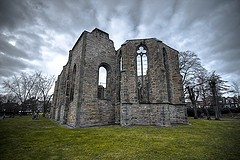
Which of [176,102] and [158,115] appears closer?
[158,115]

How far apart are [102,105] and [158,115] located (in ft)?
17.1

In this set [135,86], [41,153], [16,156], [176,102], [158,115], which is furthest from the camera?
[176,102]

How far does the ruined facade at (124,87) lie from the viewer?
1066 cm

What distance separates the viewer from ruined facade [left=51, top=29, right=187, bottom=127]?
35.0 ft

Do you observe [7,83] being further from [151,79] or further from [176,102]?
[176,102]

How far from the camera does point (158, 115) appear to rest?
34.1ft

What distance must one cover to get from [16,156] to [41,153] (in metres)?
0.67

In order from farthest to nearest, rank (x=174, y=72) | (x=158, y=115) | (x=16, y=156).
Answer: (x=174, y=72), (x=158, y=115), (x=16, y=156)

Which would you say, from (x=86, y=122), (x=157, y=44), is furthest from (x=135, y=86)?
(x=86, y=122)

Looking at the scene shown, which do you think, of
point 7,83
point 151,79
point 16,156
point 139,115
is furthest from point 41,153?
point 7,83

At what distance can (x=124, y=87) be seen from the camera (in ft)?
36.7

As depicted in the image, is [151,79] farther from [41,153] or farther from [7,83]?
[7,83]

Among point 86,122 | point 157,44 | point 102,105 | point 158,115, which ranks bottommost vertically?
point 86,122

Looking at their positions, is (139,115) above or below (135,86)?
below
